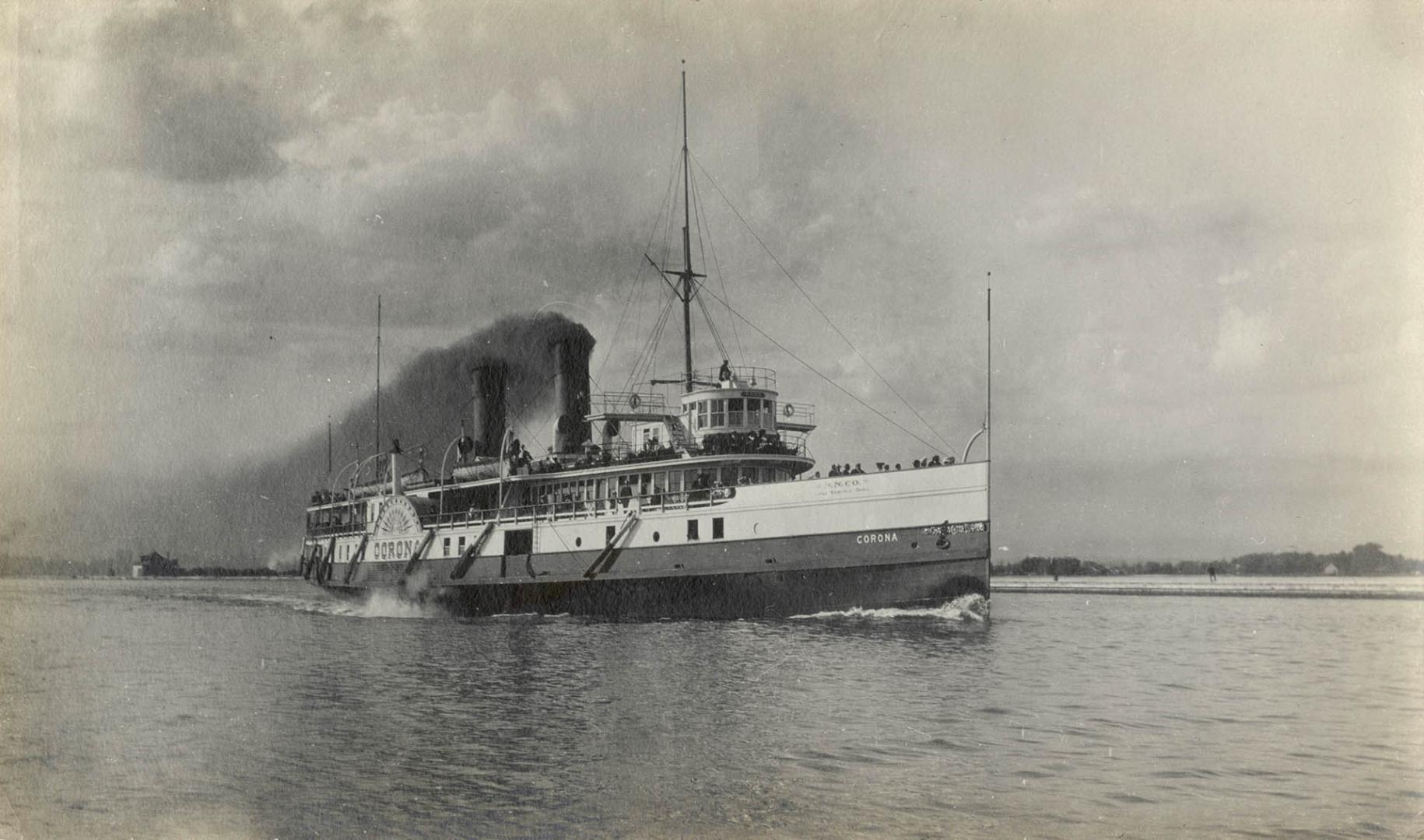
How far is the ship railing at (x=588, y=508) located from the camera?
80.9 ft

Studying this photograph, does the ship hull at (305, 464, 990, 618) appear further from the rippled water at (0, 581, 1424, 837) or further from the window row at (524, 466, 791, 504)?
the rippled water at (0, 581, 1424, 837)

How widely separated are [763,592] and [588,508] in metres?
6.28

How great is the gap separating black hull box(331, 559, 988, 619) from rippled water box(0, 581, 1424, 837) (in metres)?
1.17

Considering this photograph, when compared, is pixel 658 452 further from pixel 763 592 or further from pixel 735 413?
pixel 763 592


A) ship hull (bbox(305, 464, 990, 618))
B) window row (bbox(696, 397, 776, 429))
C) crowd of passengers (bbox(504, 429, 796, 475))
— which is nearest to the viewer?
ship hull (bbox(305, 464, 990, 618))

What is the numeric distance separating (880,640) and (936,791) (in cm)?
999

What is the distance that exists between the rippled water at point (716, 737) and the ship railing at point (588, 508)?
4727mm

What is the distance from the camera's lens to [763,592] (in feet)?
76.6

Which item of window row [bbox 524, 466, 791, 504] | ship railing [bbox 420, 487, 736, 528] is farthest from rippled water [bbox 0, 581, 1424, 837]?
window row [bbox 524, 466, 791, 504]

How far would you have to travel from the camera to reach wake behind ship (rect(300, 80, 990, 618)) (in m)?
22.2

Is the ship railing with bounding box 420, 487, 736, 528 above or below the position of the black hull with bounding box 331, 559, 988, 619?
above

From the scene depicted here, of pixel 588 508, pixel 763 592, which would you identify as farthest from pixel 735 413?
pixel 763 592

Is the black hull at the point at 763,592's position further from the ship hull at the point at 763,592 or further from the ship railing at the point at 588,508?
the ship railing at the point at 588,508

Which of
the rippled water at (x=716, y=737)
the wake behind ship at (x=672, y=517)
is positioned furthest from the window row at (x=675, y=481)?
the rippled water at (x=716, y=737)
